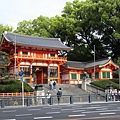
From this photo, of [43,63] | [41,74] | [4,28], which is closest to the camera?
[43,63]

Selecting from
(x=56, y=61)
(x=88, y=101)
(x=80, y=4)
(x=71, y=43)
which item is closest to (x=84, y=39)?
(x=71, y=43)

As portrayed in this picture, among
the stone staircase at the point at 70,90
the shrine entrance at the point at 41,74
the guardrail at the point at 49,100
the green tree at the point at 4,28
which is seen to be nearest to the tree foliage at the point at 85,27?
the green tree at the point at 4,28

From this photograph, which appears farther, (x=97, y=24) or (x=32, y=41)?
(x=97, y=24)

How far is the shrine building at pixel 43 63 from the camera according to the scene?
1794 inches

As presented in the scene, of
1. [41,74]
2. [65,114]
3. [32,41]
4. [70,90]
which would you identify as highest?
[32,41]

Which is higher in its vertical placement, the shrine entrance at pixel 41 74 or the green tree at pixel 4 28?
the green tree at pixel 4 28

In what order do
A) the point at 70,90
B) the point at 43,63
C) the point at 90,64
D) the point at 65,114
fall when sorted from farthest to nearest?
the point at 90,64 < the point at 43,63 < the point at 70,90 < the point at 65,114

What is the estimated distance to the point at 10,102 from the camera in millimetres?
25922

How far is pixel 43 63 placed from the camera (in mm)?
47938

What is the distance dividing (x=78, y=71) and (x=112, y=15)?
1212 centimetres

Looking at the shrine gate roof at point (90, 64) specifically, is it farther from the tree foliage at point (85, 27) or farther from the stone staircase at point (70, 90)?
the stone staircase at point (70, 90)

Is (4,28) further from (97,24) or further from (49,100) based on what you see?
(49,100)

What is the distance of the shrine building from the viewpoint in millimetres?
45559

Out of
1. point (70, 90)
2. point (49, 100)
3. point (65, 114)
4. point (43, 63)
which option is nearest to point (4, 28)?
point (43, 63)
